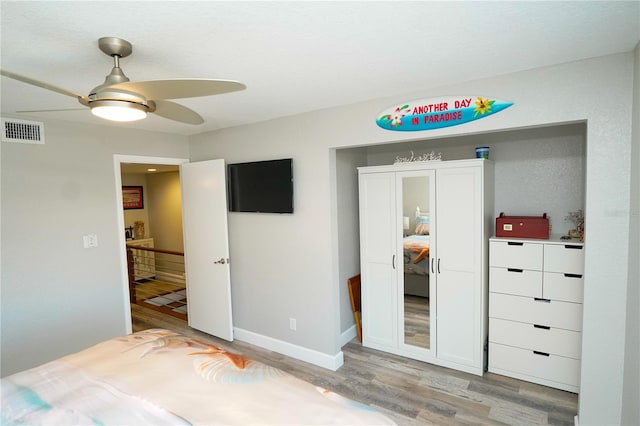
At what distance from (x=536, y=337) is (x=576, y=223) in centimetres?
100

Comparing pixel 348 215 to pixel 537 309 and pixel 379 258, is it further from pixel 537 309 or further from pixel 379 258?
pixel 537 309

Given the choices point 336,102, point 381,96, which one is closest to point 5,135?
point 336,102

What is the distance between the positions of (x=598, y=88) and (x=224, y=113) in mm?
2732

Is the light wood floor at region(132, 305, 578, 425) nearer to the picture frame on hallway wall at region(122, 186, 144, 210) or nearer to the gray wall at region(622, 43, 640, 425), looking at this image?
the gray wall at region(622, 43, 640, 425)

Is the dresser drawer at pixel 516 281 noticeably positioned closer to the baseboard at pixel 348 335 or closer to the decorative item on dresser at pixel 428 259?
the decorative item on dresser at pixel 428 259

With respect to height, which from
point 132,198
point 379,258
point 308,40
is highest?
point 308,40

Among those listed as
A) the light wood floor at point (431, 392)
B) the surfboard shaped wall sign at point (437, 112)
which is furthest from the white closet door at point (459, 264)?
the surfboard shaped wall sign at point (437, 112)

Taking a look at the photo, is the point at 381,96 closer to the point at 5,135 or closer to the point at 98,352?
the point at 98,352

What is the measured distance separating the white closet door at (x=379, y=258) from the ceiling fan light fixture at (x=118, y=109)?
7.29 feet

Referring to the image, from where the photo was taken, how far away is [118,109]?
1459 millimetres

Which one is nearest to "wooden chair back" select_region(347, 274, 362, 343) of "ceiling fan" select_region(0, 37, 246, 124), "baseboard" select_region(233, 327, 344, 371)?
"baseboard" select_region(233, 327, 344, 371)

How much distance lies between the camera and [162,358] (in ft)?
6.19

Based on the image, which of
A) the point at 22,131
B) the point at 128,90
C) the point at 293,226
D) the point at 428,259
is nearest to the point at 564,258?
the point at 428,259

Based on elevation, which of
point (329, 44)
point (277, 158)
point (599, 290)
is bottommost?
point (599, 290)
